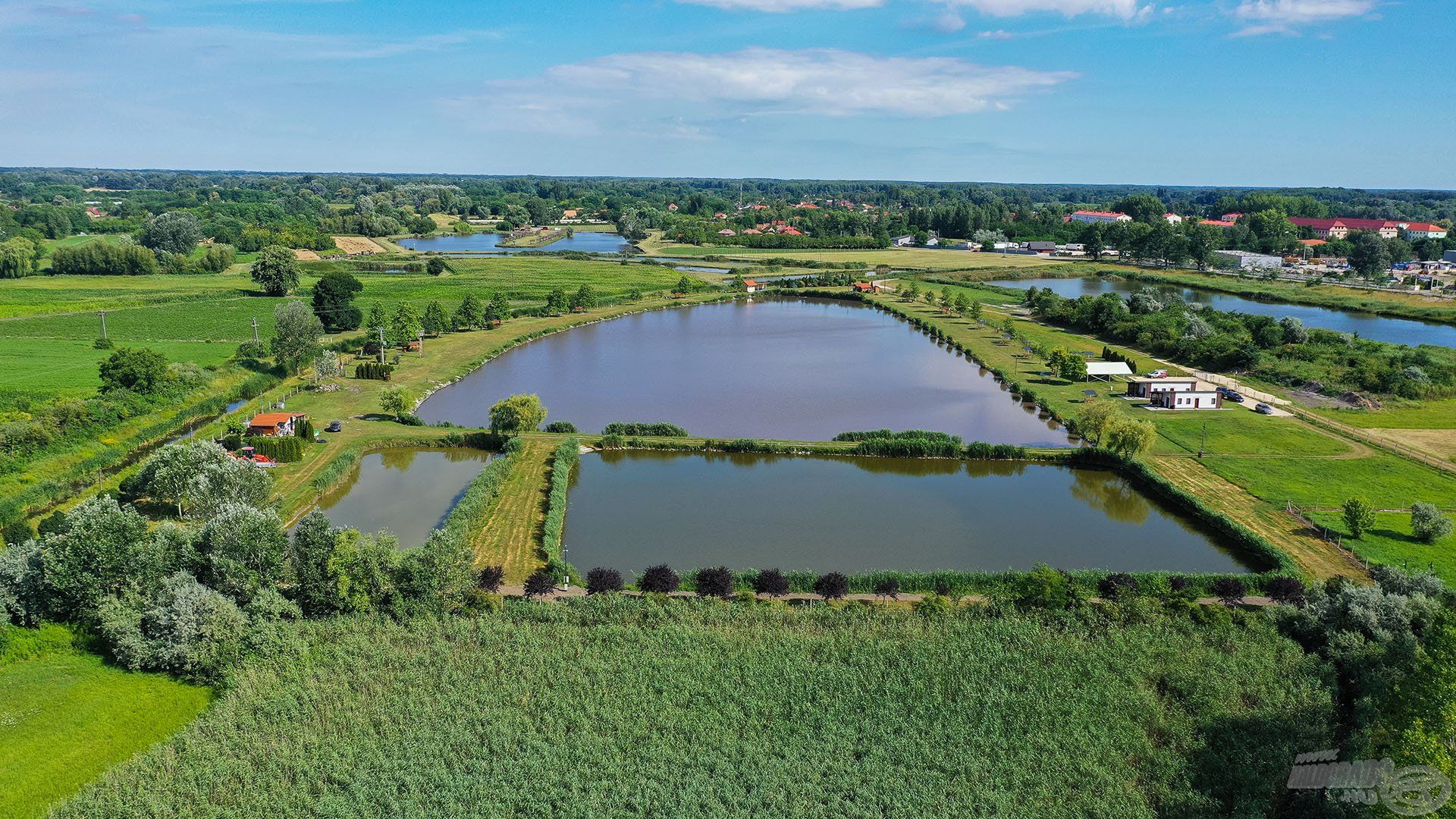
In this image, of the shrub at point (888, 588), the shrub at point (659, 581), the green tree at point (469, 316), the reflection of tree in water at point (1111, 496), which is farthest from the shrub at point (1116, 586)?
the green tree at point (469, 316)

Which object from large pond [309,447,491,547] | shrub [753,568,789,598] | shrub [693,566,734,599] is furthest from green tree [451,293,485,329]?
shrub [753,568,789,598]

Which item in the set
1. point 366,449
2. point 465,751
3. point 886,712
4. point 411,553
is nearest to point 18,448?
point 366,449

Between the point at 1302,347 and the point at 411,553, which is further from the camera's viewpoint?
the point at 1302,347

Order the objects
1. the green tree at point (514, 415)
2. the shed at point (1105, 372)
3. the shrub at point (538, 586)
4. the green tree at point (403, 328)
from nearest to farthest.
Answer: the shrub at point (538, 586), the green tree at point (514, 415), the shed at point (1105, 372), the green tree at point (403, 328)

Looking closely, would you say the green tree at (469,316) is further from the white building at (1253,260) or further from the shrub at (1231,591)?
the white building at (1253,260)

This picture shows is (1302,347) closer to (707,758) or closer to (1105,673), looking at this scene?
(1105,673)

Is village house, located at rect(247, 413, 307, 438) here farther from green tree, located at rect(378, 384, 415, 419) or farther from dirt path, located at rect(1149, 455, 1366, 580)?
dirt path, located at rect(1149, 455, 1366, 580)

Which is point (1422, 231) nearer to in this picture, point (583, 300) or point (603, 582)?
point (583, 300)
